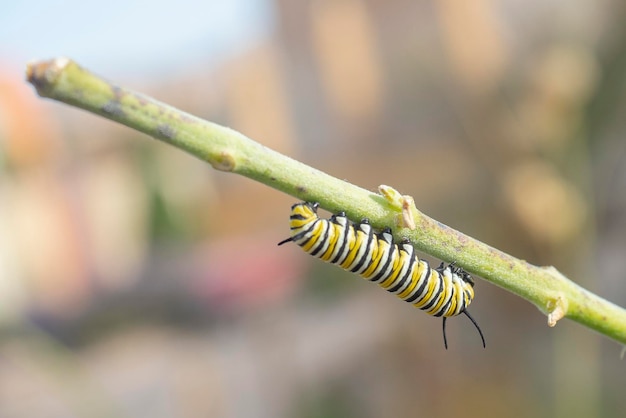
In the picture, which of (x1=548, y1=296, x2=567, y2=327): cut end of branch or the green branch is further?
(x1=548, y1=296, x2=567, y2=327): cut end of branch

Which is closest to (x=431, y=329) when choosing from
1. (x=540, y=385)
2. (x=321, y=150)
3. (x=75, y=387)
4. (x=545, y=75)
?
(x=540, y=385)

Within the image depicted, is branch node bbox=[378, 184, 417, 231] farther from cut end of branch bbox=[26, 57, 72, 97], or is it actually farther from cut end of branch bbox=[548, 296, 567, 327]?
cut end of branch bbox=[26, 57, 72, 97]

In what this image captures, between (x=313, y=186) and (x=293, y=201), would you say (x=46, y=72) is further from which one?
(x=293, y=201)

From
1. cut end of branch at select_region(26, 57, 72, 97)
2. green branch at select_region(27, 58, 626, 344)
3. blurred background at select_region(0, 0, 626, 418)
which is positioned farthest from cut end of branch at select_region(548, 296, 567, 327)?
blurred background at select_region(0, 0, 626, 418)

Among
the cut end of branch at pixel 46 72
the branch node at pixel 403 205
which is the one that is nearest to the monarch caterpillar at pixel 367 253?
the branch node at pixel 403 205

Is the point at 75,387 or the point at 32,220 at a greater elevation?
the point at 32,220

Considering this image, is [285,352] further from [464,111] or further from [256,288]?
[464,111]
